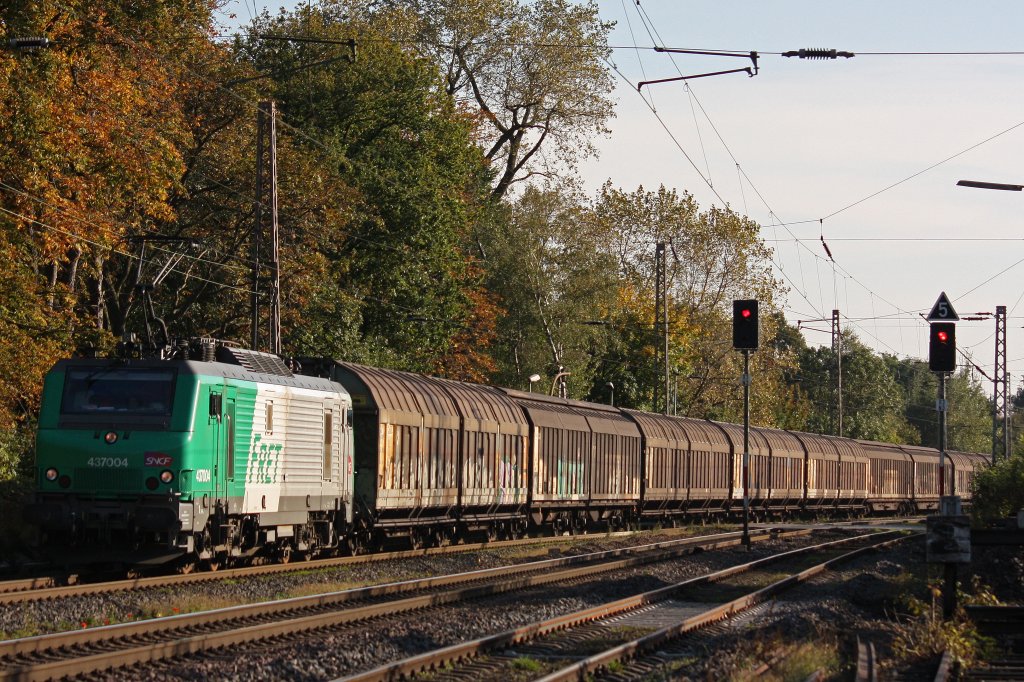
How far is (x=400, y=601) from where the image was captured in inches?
637

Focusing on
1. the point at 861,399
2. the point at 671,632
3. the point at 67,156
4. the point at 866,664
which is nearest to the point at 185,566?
the point at 671,632

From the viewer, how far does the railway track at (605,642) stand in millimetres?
12023

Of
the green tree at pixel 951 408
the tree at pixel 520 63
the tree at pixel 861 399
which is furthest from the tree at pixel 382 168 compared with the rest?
the green tree at pixel 951 408

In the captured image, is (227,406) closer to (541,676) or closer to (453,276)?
(541,676)

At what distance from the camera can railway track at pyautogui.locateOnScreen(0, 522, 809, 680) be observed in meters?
11.3

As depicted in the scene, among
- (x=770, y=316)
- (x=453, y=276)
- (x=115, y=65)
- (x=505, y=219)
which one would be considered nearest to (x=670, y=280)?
(x=770, y=316)

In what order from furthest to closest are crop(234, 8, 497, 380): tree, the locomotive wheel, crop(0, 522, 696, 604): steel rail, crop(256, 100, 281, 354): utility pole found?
crop(234, 8, 497, 380): tree
crop(256, 100, 281, 354): utility pole
the locomotive wheel
crop(0, 522, 696, 604): steel rail

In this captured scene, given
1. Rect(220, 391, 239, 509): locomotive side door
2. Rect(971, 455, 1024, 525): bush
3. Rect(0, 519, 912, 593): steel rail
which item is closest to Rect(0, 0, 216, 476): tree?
Rect(0, 519, 912, 593): steel rail

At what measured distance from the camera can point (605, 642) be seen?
1420 centimetres

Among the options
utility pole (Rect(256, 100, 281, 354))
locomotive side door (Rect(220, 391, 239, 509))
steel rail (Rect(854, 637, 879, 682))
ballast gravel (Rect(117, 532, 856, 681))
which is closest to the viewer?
ballast gravel (Rect(117, 532, 856, 681))

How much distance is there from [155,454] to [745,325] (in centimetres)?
1475

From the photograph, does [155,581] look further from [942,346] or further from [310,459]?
[942,346]

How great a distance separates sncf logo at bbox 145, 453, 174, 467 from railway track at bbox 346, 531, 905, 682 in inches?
241

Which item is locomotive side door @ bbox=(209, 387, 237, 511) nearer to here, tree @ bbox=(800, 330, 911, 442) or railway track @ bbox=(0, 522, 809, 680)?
railway track @ bbox=(0, 522, 809, 680)
